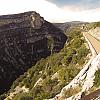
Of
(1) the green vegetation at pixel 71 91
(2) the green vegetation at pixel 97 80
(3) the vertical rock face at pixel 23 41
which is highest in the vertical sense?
(2) the green vegetation at pixel 97 80

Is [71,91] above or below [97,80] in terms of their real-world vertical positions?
below

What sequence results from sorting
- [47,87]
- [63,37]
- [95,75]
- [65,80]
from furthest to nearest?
[63,37], [47,87], [65,80], [95,75]

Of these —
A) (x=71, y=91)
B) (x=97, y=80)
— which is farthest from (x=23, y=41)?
(x=97, y=80)

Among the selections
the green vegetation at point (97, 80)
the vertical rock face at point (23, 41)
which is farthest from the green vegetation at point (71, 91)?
the vertical rock face at point (23, 41)

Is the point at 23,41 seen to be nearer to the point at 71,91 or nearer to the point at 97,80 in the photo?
the point at 71,91

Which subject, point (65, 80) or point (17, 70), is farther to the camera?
point (17, 70)

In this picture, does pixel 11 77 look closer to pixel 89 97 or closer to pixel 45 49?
pixel 45 49

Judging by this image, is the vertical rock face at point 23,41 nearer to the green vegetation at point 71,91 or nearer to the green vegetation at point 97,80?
the green vegetation at point 71,91

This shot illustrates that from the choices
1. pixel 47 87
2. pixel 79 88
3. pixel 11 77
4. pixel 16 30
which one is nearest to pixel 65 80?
pixel 47 87
